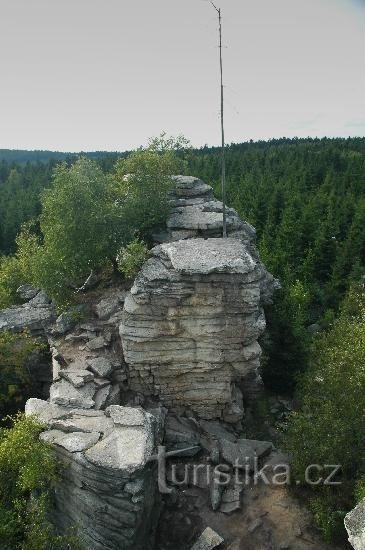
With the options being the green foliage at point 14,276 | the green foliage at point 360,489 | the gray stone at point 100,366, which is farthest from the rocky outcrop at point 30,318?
the green foliage at point 360,489

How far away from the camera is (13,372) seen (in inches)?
948

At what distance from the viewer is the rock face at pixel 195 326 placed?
21.3m

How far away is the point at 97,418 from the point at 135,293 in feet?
19.3

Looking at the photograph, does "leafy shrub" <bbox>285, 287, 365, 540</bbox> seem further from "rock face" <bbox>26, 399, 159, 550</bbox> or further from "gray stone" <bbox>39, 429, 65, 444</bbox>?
"gray stone" <bbox>39, 429, 65, 444</bbox>

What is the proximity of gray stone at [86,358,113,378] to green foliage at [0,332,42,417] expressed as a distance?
158 inches

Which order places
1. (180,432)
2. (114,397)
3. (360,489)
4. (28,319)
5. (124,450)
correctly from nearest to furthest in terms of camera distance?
(360,489) < (124,450) < (114,397) < (180,432) < (28,319)

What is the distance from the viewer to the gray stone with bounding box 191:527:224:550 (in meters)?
17.8

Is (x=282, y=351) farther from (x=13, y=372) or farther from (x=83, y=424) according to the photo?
(x=13, y=372)

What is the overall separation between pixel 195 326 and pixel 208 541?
349 inches

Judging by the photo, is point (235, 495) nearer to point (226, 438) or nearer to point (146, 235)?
point (226, 438)

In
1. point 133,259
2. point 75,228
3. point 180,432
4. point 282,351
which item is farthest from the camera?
point 282,351

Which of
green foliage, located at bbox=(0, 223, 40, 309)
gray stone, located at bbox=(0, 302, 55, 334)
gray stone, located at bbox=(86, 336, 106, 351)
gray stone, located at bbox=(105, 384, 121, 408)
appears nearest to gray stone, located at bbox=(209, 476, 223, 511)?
gray stone, located at bbox=(105, 384, 121, 408)

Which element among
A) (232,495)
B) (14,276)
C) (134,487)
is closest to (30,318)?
(14,276)

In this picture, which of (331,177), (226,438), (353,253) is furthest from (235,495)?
(331,177)
